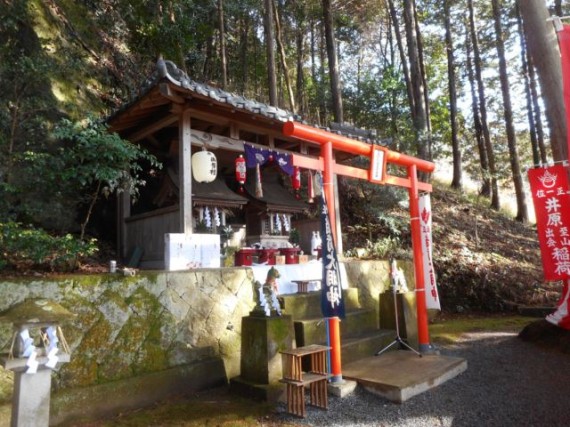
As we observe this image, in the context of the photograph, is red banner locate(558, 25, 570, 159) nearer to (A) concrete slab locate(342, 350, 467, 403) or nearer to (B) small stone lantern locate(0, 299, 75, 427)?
(A) concrete slab locate(342, 350, 467, 403)

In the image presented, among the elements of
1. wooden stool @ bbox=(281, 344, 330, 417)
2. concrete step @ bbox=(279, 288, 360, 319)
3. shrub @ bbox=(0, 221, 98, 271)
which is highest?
shrub @ bbox=(0, 221, 98, 271)

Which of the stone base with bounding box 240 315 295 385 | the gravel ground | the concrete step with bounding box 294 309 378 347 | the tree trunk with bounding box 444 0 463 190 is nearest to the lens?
the gravel ground

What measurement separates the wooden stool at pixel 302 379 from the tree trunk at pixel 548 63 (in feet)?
19.7

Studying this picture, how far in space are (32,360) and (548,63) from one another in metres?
8.83

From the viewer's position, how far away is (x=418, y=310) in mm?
7316

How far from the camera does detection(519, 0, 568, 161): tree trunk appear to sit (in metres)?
7.16

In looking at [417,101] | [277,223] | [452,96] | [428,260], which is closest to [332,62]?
[417,101]

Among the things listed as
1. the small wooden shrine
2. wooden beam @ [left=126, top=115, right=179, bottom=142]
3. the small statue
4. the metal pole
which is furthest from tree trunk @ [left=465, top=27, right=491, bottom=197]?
the small statue

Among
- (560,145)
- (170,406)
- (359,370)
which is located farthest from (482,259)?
(170,406)

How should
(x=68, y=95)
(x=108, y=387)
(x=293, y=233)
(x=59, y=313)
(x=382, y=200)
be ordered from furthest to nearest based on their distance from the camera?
1. (x=382, y=200)
2. (x=293, y=233)
3. (x=68, y=95)
4. (x=108, y=387)
5. (x=59, y=313)

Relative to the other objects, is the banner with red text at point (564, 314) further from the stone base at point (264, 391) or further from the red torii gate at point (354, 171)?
the stone base at point (264, 391)

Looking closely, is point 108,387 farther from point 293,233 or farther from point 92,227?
point 293,233

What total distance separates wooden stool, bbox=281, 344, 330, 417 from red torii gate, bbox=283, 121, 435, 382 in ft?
0.98

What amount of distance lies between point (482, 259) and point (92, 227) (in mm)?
11916
